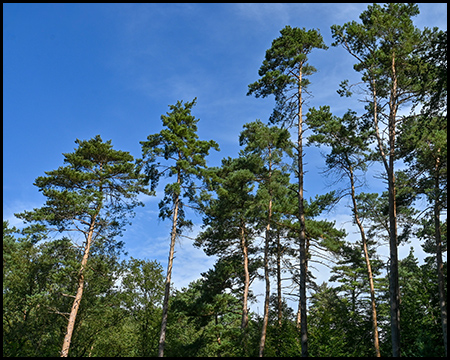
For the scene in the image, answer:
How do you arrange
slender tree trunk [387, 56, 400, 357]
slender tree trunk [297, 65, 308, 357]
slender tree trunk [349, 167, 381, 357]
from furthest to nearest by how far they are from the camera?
slender tree trunk [349, 167, 381, 357] → slender tree trunk [297, 65, 308, 357] → slender tree trunk [387, 56, 400, 357]

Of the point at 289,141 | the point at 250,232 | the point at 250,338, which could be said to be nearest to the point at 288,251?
the point at 250,232

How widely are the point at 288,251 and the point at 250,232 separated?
10.4 ft

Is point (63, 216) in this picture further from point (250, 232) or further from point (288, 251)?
point (288, 251)

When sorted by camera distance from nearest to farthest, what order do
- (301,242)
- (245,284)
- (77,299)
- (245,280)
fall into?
(301,242), (77,299), (245,284), (245,280)

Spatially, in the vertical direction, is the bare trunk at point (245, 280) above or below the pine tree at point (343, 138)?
below

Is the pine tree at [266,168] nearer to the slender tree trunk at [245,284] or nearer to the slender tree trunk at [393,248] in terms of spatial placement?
the slender tree trunk at [245,284]

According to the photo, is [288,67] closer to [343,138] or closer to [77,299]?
[343,138]

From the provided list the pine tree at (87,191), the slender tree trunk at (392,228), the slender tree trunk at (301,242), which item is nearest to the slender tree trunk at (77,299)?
the pine tree at (87,191)

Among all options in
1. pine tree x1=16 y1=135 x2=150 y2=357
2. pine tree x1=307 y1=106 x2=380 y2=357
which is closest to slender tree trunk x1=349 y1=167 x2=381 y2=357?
pine tree x1=307 y1=106 x2=380 y2=357

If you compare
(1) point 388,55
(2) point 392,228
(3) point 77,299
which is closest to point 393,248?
(2) point 392,228

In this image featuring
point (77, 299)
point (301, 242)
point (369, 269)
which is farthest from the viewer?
point (369, 269)

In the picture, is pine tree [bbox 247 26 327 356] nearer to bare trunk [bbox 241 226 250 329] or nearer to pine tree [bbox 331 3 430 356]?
pine tree [bbox 331 3 430 356]

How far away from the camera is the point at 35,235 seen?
57.0 feet

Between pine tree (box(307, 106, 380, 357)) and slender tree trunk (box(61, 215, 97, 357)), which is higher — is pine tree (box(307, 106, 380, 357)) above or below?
above
